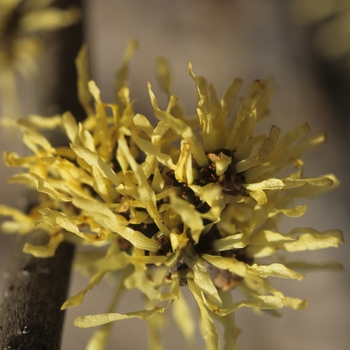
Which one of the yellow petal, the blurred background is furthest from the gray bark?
the blurred background

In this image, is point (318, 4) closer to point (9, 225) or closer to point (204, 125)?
point (204, 125)

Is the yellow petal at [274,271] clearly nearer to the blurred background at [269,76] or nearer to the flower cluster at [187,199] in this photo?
the flower cluster at [187,199]

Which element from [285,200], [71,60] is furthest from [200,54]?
[285,200]

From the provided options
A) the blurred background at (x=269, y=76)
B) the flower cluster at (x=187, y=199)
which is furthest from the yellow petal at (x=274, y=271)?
the blurred background at (x=269, y=76)

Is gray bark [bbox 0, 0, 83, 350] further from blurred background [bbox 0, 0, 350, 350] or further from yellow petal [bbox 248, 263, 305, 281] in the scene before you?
blurred background [bbox 0, 0, 350, 350]

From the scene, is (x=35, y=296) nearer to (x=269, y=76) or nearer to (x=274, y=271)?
(x=274, y=271)
